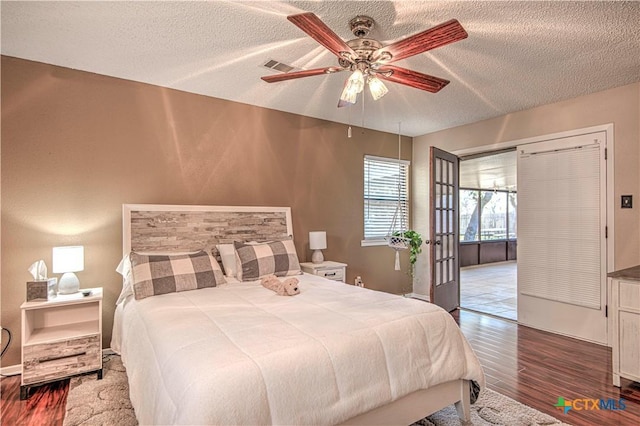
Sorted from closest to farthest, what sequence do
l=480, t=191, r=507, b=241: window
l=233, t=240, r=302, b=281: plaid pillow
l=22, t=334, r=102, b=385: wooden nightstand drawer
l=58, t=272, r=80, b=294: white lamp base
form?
l=22, t=334, r=102, b=385: wooden nightstand drawer
l=58, t=272, r=80, b=294: white lamp base
l=233, t=240, r=302, b=281: plaid pillow
l=480, t=191, r=507, b=241: window

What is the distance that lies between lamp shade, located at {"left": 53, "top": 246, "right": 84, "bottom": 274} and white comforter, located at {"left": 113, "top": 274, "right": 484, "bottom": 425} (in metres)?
0.70

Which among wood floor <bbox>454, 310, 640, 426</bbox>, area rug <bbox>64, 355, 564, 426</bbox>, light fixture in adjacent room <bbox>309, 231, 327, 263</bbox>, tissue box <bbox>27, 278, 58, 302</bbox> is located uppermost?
light fixture in adjacent room <bbox>309, 231, 327, 263</bbox>

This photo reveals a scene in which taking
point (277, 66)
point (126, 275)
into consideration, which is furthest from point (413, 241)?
point (126, 275)

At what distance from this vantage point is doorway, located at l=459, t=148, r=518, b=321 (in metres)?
7.05

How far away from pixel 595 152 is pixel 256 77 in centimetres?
369

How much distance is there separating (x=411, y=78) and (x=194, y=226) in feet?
8.32

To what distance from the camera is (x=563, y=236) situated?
3.95m

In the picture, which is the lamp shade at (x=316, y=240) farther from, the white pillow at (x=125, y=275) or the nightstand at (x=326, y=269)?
the white pillow at (x=125, y=275)

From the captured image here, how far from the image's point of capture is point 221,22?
2.35 m

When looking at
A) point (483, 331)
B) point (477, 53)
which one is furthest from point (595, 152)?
point (483, 331)

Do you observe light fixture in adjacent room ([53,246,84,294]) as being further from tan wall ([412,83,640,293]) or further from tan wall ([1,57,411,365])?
tan wall ([412,83,640,293])

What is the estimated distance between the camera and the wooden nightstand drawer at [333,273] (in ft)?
13.5

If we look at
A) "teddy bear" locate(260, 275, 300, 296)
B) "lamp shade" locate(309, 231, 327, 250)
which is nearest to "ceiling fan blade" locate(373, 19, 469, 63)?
"teddy bear" locate(260, 275, 300, 296)

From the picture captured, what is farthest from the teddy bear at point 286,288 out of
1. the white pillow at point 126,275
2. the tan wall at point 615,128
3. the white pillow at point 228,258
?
the tan wall at point 615,128
